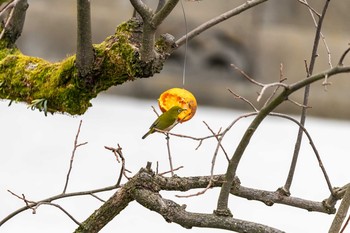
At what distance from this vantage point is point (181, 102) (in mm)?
1224

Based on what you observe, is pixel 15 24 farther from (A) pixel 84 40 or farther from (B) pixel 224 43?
(B) pixel 224 43

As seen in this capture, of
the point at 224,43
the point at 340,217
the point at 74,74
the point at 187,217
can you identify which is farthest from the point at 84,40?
the point at 224,43

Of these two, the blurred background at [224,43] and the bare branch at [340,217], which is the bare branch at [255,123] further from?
the blurred background at [224,43]

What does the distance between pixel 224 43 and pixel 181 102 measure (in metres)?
2.33

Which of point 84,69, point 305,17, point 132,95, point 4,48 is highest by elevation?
point 305,17

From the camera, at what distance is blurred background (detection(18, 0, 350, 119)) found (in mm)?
3619

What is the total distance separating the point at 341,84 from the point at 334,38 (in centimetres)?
34

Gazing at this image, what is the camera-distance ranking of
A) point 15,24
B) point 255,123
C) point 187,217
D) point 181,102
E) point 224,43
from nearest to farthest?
point 255,123, point 187,217, point 181,102, point 15,24, point 224,43

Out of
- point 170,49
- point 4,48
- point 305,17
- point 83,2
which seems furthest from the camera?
point 305,17

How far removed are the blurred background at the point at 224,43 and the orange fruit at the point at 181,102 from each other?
7.31ft

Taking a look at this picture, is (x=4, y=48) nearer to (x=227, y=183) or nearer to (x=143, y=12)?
(x=143, y=12)

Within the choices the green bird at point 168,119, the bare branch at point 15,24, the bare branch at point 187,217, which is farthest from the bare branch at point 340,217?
the bare branch at point 15,24

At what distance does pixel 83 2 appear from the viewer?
1143 millimetres

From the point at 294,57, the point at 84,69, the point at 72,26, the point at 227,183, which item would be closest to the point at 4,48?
the point at 84,69
